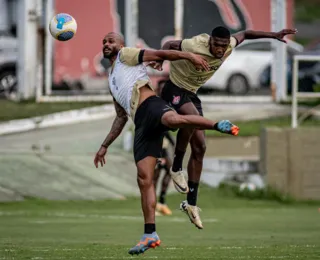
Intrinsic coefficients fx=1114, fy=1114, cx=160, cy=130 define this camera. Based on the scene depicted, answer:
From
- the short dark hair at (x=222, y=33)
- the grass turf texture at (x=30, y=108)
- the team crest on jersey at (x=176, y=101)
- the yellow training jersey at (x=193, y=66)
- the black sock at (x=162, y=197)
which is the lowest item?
the black sock at (x=162, y=197)

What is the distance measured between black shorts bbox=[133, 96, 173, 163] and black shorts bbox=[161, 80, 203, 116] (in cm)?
146

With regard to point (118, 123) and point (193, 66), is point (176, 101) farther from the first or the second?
point (118, 123)

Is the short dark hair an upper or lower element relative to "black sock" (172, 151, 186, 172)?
upper

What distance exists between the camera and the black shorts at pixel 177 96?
1474 centimetres

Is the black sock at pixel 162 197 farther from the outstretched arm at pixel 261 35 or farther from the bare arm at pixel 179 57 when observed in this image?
the bare arm at pixel 179 57

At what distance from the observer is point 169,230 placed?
58.1ft

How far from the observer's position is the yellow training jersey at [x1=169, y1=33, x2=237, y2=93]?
14336mm

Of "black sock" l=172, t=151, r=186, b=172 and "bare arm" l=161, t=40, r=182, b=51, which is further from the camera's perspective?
"black sock" l=172, t=151, r=186, b=172

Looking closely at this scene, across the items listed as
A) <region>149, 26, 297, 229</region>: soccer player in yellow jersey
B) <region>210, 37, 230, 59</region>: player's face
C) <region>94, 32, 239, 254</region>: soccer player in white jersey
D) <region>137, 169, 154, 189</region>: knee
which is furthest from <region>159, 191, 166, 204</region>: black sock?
<region>137, 169, 154, 189</region>: knee

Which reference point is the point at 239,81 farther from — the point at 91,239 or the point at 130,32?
the point at 91,239

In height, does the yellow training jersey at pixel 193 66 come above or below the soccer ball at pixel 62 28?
below

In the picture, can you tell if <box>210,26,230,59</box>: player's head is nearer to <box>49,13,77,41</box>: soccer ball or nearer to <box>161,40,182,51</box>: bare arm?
<box>161,40,182,51</box>: bare arm

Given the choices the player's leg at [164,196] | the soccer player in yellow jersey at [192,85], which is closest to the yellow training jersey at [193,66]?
the soccer player in yellow jersey at [192,85]

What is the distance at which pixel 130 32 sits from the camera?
3027cm
